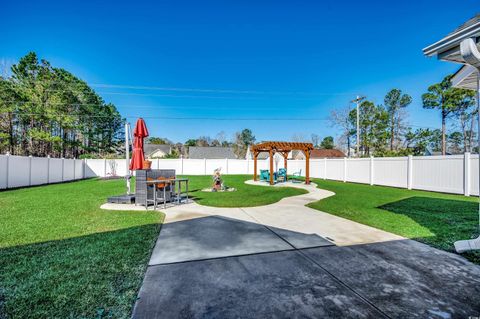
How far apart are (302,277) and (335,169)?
15.6 metres

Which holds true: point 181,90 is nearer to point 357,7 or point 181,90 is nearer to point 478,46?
point 357,7

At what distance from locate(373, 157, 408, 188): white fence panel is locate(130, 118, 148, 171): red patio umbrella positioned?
12.9 metres

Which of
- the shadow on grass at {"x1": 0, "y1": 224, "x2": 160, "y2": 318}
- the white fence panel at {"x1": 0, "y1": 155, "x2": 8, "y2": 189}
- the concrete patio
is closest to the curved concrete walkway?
the concrete patio

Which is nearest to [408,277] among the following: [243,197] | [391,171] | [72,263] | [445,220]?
[445,220]

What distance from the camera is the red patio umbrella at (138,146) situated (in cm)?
700

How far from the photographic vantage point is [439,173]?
9.65 meters

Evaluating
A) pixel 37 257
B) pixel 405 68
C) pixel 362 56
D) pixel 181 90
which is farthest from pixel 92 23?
pixel 405 68

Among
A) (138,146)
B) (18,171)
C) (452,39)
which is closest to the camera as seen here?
(452,39)

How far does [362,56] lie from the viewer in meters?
16.6

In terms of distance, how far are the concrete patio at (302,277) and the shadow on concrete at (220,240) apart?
0.02 m

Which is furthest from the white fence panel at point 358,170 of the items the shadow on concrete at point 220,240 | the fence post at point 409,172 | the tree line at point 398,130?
the shadow on concrete at point 220,240

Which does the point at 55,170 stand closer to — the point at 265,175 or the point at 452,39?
the point at 265,175

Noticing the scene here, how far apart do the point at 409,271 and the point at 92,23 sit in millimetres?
17246

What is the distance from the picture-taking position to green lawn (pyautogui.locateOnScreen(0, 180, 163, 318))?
1.93 m
